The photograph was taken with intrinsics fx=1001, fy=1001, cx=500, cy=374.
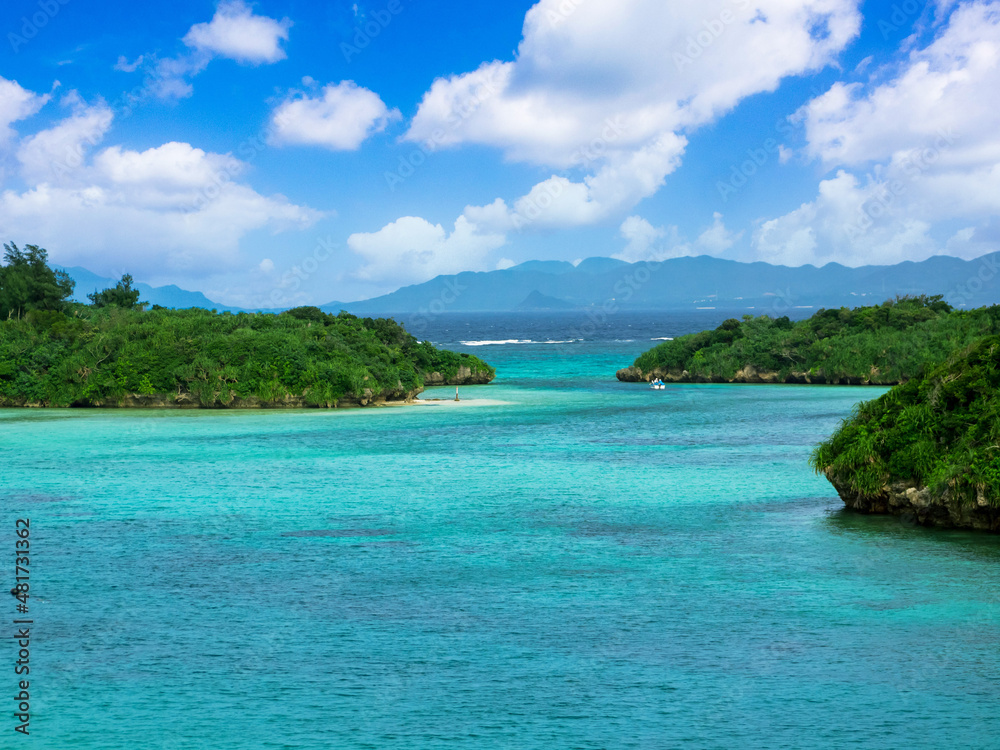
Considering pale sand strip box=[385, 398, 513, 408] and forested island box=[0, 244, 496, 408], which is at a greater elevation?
forested island box=[0, 244, 496, 408]

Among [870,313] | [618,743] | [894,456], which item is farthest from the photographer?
[870,313]

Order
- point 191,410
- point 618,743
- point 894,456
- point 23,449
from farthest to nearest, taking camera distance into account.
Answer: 1. point 191,410
2. point 23,449
3. point 894,456
4. point 618,743

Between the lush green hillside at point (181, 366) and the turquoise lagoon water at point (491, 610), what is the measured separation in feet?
86.8

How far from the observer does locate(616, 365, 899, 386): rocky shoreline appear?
256ft

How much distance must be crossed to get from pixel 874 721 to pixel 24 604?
42.1ft

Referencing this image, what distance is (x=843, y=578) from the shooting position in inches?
685

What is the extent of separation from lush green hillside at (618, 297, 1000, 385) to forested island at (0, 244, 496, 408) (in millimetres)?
31486

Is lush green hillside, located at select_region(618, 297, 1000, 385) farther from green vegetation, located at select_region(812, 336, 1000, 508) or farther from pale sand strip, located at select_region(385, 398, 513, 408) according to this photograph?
green vegetation, located at select_region(812, 336, 1000, 508)

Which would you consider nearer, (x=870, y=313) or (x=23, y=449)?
(x=23, y=449)

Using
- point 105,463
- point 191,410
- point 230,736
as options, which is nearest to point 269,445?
point 105,463

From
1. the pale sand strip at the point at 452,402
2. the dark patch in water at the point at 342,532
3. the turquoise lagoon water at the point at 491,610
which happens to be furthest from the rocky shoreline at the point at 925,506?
the pale sand strip at the point at 452,402

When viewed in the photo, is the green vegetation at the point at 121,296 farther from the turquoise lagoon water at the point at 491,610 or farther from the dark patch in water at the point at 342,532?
the dark patch in water at the point at 342,532

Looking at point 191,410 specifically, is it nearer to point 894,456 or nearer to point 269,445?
point 269,445

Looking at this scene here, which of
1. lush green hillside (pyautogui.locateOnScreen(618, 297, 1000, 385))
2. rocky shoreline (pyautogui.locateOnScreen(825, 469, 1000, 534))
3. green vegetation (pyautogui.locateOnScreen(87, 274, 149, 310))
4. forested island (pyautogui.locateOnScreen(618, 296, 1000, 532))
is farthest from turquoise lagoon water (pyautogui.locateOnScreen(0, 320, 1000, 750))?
green vegetation (pyautogui.locateOnScreen(87, 274, 149, 310))
